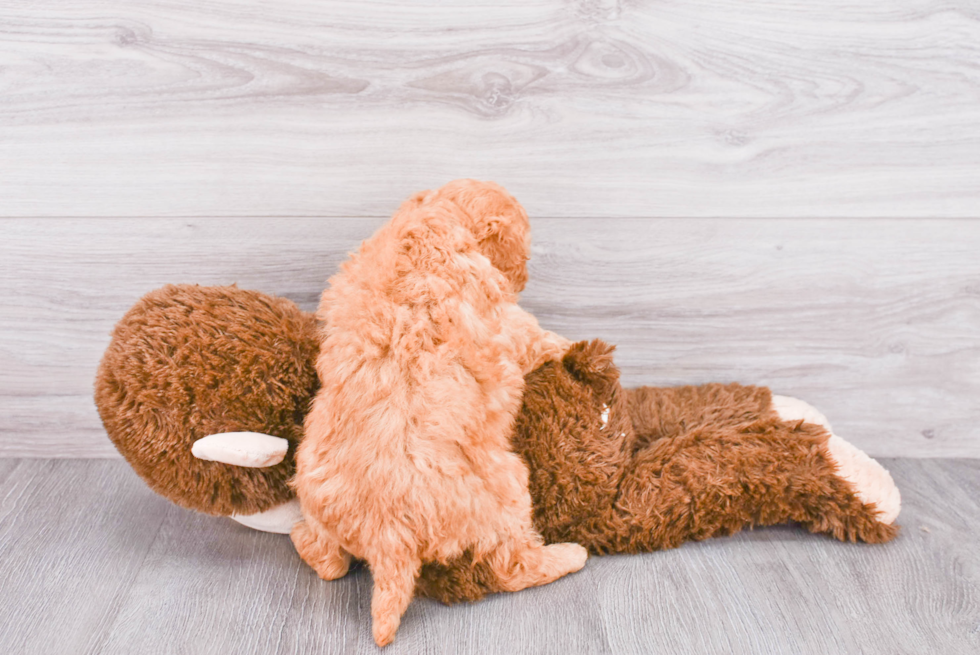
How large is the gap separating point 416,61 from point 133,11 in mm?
389

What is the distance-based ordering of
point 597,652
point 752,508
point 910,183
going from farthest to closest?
point 910,183
point 752,508
point 597,652

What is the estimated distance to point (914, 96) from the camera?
997 millimetres

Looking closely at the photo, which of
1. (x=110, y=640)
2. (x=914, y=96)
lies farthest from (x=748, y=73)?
(x=110, y=640)

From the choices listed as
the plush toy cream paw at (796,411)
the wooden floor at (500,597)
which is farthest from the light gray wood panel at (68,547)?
the plush toy cream paw at (796,411)

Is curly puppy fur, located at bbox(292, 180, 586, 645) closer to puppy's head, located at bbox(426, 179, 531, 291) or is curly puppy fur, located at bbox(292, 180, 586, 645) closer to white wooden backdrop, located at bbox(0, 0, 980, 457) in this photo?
puppy's head, located at bbox(426, 179, 531, 291)

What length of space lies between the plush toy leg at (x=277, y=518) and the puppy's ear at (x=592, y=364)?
0.40m

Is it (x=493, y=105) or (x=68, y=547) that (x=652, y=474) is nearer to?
(x=493, y=105)

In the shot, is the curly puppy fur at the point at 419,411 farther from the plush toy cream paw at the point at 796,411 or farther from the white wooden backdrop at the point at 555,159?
the plush toy cream paw at the point at 796,411

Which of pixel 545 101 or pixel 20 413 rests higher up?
pixel 545 101

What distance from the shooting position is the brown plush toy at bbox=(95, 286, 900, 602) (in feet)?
2.64

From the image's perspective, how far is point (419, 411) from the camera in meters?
0.74

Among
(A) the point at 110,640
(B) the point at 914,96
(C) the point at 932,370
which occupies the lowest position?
(A) the point at 110,640

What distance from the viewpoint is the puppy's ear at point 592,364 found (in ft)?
2.96

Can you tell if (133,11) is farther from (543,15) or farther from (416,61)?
(543,15)
